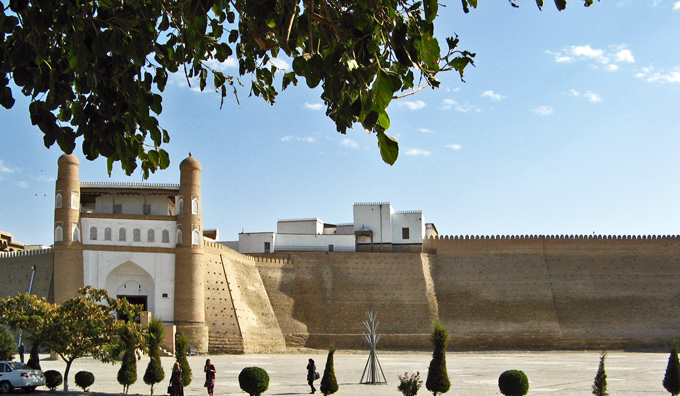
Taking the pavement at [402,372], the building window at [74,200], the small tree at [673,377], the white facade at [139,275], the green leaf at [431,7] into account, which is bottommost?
the pavement at [402,372]

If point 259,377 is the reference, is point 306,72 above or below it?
above

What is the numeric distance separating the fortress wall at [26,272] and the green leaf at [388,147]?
3150 centimetres

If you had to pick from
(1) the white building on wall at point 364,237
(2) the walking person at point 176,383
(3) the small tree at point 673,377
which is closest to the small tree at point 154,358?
(2) the walking person at point 176,383

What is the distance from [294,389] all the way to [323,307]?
20932mm

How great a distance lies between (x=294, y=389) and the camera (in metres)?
18.5

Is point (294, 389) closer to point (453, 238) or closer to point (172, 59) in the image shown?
point (172, 59)

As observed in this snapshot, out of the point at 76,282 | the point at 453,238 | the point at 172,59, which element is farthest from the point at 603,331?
the point at 172,59

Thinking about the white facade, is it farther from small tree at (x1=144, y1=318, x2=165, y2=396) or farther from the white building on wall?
small tree at (x1=144, y1=318, x2=165, y2=396)

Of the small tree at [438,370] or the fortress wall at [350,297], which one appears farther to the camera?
the fortress wall at [350,297]

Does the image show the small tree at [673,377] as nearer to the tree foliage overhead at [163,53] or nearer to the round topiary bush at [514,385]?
the round topiary bush at [514,385]

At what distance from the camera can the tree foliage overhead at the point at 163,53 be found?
3.62 metres

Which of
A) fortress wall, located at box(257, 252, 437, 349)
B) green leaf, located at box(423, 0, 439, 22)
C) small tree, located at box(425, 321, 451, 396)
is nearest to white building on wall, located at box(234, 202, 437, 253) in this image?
fortress wall, located at box(257, 252, 437, 349)

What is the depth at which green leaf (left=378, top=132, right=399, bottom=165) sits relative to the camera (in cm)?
346

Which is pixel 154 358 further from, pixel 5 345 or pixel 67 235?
pixel 67 235
